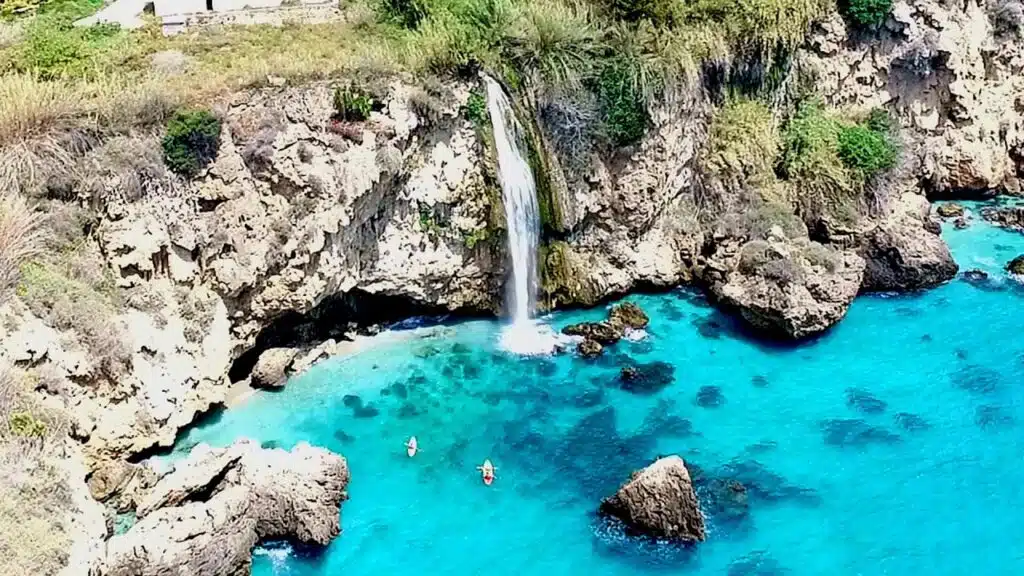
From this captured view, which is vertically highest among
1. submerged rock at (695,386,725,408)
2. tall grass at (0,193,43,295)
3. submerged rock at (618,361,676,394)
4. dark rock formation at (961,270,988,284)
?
tall grass at (0,193,43,295)

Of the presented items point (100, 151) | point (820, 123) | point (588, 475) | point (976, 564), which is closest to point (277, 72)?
point (100, 151)

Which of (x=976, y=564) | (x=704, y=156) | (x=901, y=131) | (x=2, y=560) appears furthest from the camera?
(x=901, y=131)

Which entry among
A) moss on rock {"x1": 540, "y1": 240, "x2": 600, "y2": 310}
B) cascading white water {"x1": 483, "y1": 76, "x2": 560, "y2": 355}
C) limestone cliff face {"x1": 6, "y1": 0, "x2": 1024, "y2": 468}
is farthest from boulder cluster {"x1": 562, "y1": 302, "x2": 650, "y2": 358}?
limestone cliff face {"x1": 6, "y1": 0, "x2": 1024, "y2": 468}

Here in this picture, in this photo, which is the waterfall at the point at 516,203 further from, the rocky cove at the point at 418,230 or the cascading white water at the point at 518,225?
the rocky cove at the point at 418,230

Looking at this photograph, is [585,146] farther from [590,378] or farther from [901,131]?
[901,131]

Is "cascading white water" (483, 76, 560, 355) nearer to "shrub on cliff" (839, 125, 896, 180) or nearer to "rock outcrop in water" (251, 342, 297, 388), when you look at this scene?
"rock outcrop in water" (251, 342, 297, 388)

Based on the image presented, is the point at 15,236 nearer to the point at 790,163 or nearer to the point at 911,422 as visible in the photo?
the point at 911,422

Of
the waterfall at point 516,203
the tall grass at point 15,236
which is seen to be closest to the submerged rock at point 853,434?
the waterfall at point 516,203
